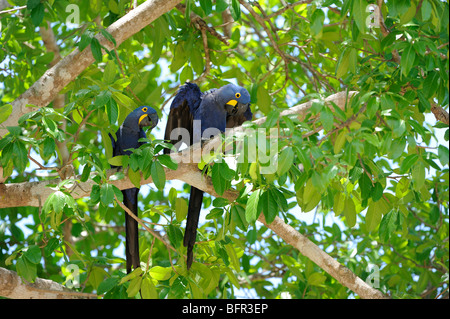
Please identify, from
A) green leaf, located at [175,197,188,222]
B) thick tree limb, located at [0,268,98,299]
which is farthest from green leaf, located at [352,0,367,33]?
thick tree limb, located at [0,268,98,299]

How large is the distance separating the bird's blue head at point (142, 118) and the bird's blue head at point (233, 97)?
0.41 meters

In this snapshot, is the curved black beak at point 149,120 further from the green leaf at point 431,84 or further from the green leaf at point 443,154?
the green leaf at point 443,154

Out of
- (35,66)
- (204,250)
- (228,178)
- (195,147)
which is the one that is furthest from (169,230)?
(35,66)

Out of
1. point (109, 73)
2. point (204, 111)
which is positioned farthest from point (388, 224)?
point (109, 73)

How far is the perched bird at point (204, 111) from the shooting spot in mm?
3238

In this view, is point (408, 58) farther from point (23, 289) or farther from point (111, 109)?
point (23, 289)

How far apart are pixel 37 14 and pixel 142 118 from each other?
2.77 ft

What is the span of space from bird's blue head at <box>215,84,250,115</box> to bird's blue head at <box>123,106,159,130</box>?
41 cm

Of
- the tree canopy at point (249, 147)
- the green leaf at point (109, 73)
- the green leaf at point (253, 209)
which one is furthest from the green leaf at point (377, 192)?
the green leaf at point (109, 73)

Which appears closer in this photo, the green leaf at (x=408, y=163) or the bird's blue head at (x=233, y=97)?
the green leaf at (x=408, y=163)

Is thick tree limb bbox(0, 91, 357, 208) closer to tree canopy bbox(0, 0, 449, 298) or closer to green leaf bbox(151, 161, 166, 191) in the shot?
tree canopy bbox(0, 0, 449, 298)

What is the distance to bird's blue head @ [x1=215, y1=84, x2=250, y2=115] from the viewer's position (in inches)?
127
